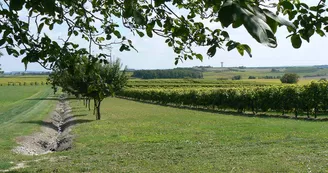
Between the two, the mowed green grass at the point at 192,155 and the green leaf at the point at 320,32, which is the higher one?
the green leaf at the point at 320,32

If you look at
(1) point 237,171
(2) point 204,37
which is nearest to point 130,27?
(2) point 204,37

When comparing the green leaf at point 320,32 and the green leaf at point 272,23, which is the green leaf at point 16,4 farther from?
the green leaf at point 320,32

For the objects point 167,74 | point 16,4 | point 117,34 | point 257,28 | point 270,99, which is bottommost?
point 270,99

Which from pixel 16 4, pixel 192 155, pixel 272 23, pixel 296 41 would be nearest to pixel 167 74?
pixel 192 155

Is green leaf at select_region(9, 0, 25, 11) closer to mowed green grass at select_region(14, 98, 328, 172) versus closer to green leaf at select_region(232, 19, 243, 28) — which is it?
green leaf at select_region(232, 19, 243, 28)

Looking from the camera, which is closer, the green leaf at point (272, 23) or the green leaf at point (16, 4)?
the green leaf at point (272, 23)

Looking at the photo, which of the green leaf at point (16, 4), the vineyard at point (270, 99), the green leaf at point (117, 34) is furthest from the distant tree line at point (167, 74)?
the green leaf at point (16, 4)

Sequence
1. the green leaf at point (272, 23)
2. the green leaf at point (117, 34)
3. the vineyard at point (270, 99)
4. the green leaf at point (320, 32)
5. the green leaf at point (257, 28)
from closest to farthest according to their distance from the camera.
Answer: the green leaf at point (257, 28)
the green leaf at point (272, 23)
the green leaf at point (320, 32)
the green leaf at point (117, 34)
the vineyard at point (270, 99)

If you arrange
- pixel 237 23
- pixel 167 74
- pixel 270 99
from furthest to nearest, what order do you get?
pixel 167 74 < pixel 270 99 < pixel 237 23

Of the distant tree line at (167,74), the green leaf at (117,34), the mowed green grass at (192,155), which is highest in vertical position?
the green leaf at (117,34)

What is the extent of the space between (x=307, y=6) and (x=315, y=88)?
98.3 feet

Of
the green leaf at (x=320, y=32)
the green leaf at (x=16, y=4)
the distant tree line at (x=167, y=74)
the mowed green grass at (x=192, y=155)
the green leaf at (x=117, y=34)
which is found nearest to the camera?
the green leaf at (x=16, y=4)

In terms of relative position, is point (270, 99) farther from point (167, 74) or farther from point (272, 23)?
point (167, 74)

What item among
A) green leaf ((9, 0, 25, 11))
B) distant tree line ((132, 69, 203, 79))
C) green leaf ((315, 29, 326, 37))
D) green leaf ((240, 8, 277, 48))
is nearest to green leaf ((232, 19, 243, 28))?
green leaf ((240, 8, 277, 48))
